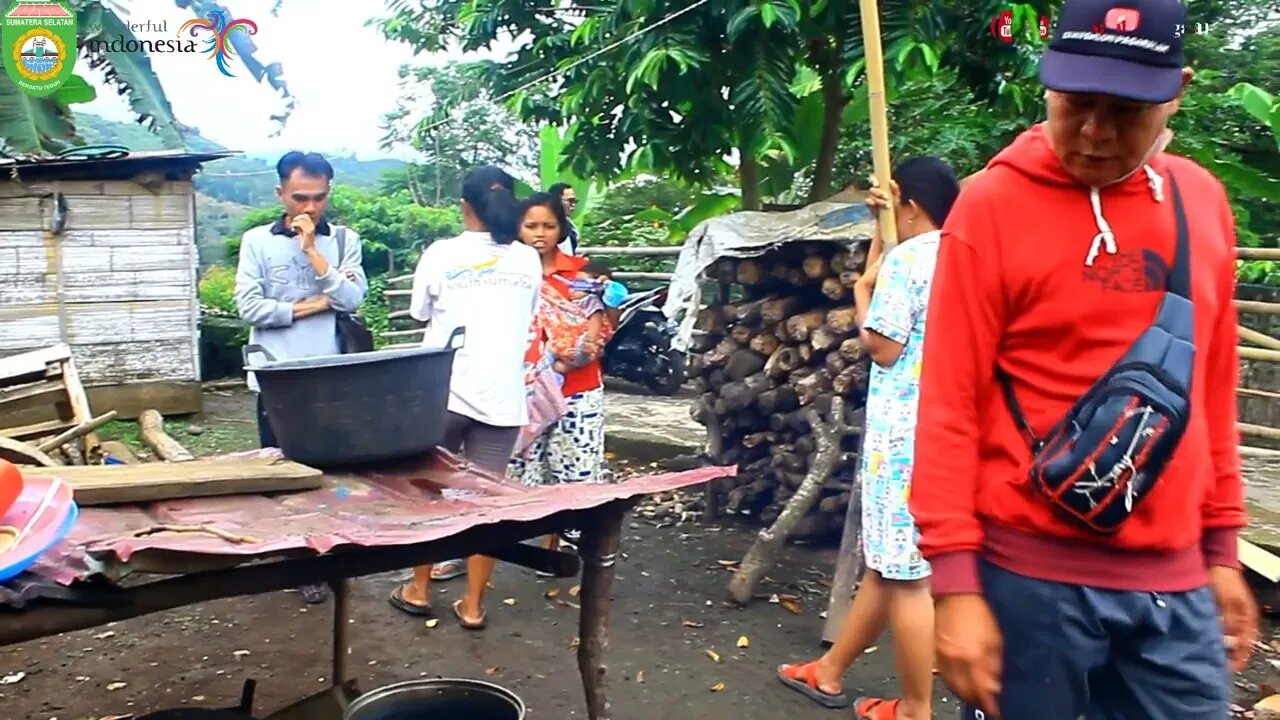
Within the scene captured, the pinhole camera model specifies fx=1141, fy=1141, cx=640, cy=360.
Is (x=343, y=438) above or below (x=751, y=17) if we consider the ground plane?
below

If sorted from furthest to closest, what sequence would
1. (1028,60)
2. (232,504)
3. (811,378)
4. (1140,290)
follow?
(811,378), (1028,60), (232,504), (1140,290)

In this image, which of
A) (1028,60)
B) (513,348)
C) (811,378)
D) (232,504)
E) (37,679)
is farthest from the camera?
(811,378)

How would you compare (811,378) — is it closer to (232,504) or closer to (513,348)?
(513,348)

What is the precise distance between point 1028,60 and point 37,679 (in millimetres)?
4730

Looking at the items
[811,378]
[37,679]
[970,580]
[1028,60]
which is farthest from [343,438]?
[1028,60]

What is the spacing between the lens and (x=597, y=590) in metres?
3.07

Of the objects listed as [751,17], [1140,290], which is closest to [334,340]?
[751,17]

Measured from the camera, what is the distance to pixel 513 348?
4.54m

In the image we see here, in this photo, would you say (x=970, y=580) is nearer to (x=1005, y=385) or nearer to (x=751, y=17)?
(x=1005, y=385)

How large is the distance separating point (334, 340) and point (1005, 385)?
3.43 m

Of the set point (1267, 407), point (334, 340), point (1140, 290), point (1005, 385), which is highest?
point (1140, 290)

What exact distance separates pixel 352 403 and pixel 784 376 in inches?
133

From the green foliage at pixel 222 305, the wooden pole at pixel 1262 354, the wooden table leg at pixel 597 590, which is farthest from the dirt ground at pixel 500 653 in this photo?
the green foliage at pixel 222 305

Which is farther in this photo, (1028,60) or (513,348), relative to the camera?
(1028,60)
